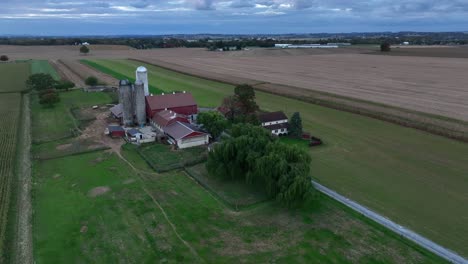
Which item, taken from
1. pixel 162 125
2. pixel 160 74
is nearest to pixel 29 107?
pixel 162 125

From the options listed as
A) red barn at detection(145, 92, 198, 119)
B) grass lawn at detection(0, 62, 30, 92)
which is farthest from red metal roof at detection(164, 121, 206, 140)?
grass lawn at detection(0, 62, 30, 92)

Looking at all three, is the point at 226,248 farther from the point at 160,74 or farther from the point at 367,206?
the point at 160,74

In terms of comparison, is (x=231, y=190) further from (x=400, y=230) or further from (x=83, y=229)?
(x=400, y=230)

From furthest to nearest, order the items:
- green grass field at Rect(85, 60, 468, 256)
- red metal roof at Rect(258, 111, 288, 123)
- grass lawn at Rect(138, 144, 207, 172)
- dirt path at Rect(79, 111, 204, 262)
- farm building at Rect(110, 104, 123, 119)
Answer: farm building at Rect(110, 104, 123, 119) → red metal roof at Rect(258, 111, 288, 123) → grass lawn at Rect(138, 144, 207, 172) → green grass field at Rect(85, 60, 468, 256) → dirt path at Rect(79, 111, 204, 262)

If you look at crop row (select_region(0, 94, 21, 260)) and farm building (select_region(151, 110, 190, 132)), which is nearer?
crop row (select_region(0, 94, 21, 260))

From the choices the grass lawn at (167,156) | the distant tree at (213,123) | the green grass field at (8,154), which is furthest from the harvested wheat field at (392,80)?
the green grass field at (8,154)

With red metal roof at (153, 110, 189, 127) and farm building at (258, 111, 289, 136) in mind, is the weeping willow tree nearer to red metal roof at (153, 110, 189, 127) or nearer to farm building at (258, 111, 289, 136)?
farm building at (258, 111, 289, 136)

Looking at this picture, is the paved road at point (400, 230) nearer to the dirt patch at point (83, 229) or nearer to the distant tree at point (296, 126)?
the distant tree at point (296, 126)
